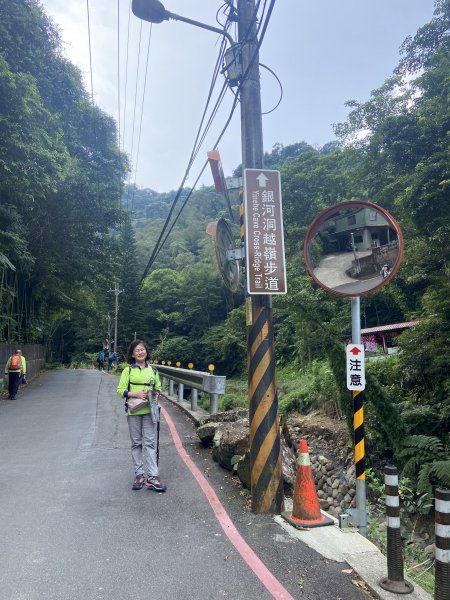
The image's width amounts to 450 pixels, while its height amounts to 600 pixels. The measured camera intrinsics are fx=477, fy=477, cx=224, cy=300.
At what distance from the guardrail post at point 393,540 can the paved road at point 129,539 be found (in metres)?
0.26

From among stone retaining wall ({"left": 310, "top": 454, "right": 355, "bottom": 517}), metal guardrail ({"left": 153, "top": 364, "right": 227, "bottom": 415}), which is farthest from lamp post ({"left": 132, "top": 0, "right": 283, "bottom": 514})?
stone retaining wall ({"left": 310, "top": 454, "right": 355, "bottom": 517})

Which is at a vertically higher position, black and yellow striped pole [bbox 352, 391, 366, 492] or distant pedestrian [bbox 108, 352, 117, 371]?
distant pedestrian [bbox 108, 352, 117, 371]

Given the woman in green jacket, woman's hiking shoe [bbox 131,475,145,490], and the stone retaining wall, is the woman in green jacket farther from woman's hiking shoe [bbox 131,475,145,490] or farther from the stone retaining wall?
the stone retaining wall

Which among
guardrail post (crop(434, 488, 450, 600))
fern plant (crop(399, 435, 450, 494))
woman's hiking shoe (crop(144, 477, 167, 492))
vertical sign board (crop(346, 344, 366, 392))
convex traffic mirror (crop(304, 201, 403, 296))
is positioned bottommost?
fern plant (crop(399, 435, 450, 494))

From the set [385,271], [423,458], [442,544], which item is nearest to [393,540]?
[442,544]

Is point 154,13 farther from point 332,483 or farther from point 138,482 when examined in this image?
point 332,483

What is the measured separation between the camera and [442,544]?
295cm

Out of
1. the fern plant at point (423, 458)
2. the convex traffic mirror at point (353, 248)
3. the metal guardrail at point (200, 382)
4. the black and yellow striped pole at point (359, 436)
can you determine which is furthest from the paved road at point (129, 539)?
the fern plant at point (423, 458)

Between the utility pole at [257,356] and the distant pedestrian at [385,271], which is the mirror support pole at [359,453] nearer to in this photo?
the distant pedestrian at [385,271]

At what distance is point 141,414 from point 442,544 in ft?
12.5

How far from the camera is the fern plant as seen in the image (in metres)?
7.61

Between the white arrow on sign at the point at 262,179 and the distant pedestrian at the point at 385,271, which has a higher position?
the white arrow on sign at the point at 262,179

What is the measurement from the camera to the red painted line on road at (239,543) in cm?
345

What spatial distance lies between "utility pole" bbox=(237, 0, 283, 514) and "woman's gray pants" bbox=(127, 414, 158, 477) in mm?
1369
